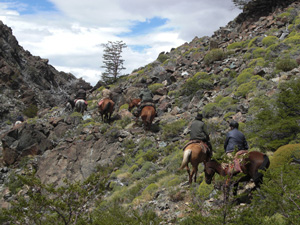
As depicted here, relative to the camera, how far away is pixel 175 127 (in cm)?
1502

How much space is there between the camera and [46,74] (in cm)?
4159

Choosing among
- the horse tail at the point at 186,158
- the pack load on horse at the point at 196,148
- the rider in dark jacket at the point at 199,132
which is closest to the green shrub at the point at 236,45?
the pack load on horse at the point at 196,148

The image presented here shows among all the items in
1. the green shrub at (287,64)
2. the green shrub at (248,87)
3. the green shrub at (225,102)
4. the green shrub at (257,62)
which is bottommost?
the green shrub at (225,102)

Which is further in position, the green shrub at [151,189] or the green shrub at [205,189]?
the green shrub at [151,189]

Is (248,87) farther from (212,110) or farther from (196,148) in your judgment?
(196,148)

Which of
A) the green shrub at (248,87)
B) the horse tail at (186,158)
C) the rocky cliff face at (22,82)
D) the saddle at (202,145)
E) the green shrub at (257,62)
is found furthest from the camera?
the rocky cliff face at (22,82)

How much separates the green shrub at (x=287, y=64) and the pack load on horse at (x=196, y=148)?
9036 mm

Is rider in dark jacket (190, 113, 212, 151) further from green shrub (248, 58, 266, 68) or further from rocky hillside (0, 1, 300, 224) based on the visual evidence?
green shrub (248, 58, 266, 68)

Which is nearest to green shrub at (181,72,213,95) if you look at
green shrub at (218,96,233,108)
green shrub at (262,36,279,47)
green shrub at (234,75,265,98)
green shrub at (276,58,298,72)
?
green shrub at (234,75,265,98)

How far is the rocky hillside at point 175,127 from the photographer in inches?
387

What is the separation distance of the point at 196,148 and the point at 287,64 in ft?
33.0

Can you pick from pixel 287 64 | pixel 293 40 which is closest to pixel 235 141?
pixel 287 64

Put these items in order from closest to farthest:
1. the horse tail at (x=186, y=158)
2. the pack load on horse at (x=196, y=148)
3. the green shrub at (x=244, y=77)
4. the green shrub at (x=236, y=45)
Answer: the horse tail at (x=186, y=158)
the pack load on horse at (x=196, y=148)
the green shrub at (x=244, y=77)
the green shrub at (x=236, y=45)

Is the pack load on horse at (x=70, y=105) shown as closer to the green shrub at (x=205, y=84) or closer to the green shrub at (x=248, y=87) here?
the green shrub at (x=205, y=84)
